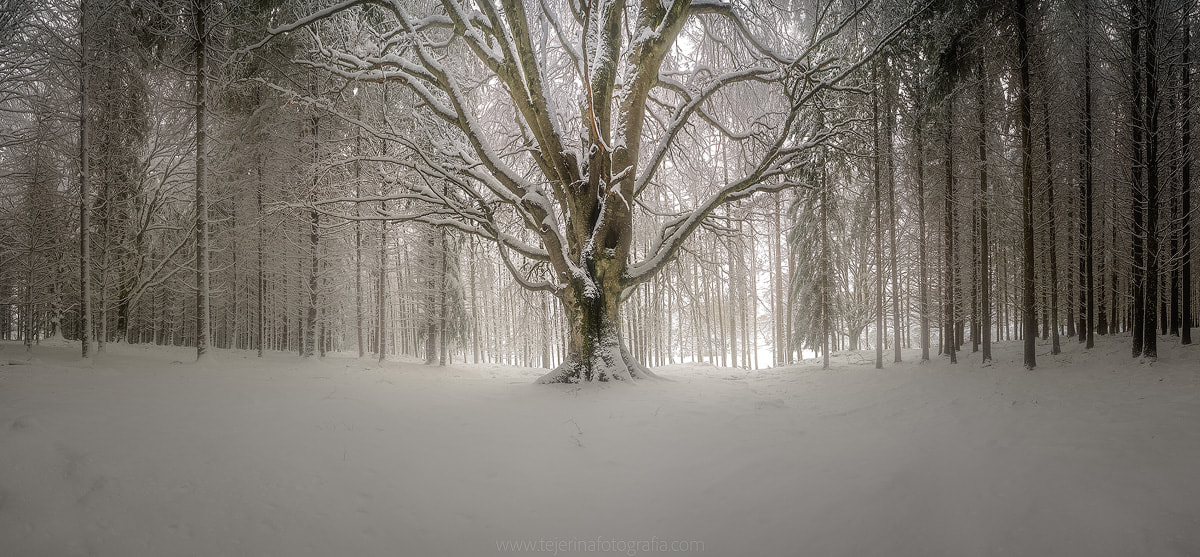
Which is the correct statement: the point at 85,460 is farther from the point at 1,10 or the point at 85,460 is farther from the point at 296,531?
the point at 1,10

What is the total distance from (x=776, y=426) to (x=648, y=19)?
22.5 feet

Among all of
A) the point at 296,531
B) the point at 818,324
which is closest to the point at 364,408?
the point at 296,531

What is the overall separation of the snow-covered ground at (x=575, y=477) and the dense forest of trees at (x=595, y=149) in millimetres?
3452

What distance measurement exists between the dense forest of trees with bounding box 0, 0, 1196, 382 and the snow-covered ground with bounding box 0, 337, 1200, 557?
345 centimetres

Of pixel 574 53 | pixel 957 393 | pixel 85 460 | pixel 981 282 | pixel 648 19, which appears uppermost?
pixel 648 19

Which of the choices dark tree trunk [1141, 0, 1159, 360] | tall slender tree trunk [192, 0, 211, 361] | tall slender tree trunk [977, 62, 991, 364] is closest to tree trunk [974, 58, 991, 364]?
tall slender tree trunk [977, 62, 991, 364]

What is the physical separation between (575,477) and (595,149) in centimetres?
545

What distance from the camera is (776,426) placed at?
4.59 meters

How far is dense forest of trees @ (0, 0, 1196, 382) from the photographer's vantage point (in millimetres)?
7680

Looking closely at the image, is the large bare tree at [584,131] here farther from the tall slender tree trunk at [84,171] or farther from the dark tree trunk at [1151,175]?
the dark tree trunk at [1151,175]

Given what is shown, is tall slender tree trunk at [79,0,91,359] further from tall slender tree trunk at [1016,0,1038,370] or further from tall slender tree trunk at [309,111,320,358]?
tall slender tree trunk at [1016,0,1038,370]

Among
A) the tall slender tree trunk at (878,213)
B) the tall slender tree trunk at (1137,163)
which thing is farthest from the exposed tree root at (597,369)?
the tall slender tree trunk at (1137,163)

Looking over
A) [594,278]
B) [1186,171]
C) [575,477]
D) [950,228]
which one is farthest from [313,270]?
[1186,171]

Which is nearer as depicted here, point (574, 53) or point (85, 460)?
point (85, 460)
